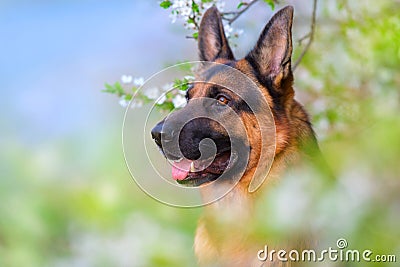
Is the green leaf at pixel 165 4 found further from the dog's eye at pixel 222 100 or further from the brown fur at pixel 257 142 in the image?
the dog's eye at pixel 222 100

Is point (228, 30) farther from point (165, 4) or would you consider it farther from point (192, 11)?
point (165, 4)

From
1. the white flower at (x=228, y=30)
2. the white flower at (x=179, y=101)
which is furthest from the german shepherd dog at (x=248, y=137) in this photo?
the white flower at (x=228, y=30)

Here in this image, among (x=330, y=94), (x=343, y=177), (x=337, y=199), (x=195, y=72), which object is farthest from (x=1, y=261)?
(x=330, y=94)

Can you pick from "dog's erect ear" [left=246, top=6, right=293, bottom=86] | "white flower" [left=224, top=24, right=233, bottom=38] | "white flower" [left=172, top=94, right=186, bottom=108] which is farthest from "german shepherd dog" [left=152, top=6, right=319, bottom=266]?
"white flower" [left=224, top=24, right=233, bottom=38]

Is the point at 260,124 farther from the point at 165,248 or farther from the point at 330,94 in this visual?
the point at 330,94

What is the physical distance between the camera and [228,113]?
10.8 feet

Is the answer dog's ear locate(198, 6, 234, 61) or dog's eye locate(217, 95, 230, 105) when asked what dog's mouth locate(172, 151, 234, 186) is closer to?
dog's eye locate(217, 95, 230, 105)

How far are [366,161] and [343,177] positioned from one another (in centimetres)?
21

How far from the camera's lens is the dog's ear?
346 cm

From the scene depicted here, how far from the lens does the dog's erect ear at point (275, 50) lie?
10.6 ft

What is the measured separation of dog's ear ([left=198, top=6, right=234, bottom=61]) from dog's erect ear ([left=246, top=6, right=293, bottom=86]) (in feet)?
0.49

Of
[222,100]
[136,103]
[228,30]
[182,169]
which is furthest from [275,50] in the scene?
[136,103]

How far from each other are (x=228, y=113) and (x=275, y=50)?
312mm

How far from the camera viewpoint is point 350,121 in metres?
4.88
